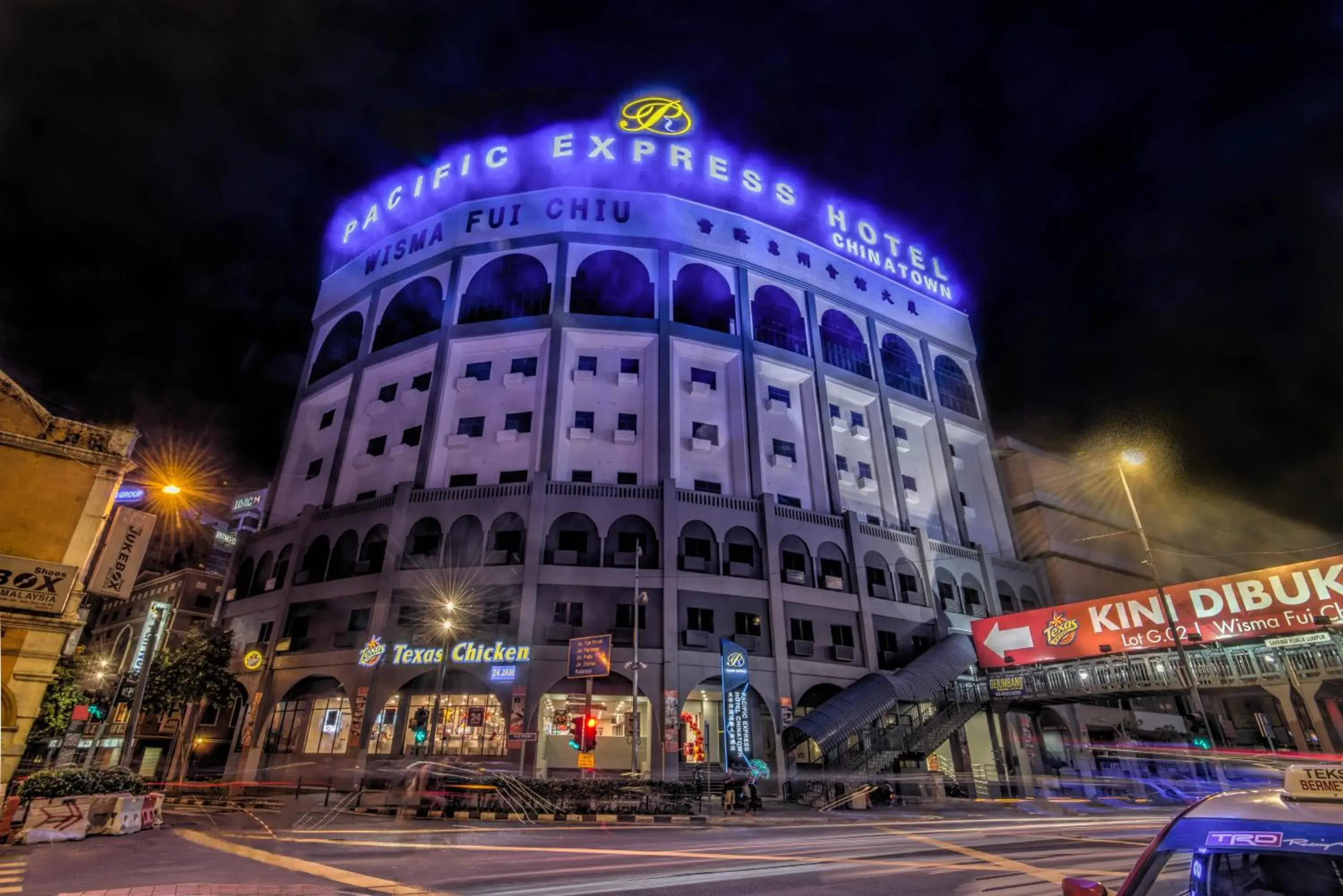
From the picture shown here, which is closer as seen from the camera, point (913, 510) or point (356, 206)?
point (913, 510)

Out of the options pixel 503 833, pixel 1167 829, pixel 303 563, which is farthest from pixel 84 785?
pixel 303 563

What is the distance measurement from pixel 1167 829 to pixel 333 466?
45151 mm

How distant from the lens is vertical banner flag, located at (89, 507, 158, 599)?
591 inches

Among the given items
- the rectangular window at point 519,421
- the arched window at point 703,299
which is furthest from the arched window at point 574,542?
the arched window at point 703,299

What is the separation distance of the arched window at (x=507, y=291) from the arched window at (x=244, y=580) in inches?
836

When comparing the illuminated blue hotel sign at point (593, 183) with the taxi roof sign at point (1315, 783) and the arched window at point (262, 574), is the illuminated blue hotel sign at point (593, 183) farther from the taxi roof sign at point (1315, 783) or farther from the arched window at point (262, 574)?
A: the taxi roof sign at point (1315, 783)

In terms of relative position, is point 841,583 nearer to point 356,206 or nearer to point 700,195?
point 700,195

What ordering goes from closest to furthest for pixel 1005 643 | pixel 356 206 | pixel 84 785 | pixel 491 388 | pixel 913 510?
pixel 84 785 → pixel 1005 643 → pixel 491 388 → pixel 913 510 → pixel 356 206

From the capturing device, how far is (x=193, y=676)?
35000mm

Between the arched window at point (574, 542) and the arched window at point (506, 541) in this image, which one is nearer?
the arched window at point (506, 541)

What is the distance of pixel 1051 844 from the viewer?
1295 centimetres

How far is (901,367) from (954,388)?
19.1 feet

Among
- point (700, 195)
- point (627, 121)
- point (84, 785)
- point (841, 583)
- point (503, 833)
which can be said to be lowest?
point (503, 833)

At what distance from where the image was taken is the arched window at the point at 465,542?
34.1 meters
